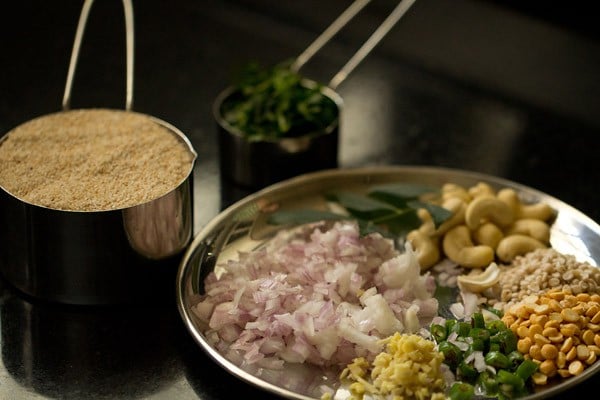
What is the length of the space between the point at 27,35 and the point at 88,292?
0.75 meters

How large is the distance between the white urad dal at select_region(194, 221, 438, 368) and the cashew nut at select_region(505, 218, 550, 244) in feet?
0.50

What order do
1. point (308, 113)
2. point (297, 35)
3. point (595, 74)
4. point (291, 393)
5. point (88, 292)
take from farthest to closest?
point (297, 35), point (595, 74), point (308, 113), point (88, 292), point (291, 393)

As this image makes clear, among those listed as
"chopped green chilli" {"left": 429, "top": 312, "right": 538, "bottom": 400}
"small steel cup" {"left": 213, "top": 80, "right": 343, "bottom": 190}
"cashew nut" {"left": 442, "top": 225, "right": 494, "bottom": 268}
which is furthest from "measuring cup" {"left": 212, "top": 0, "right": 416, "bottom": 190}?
"chopped green chilli" {"left": 429, "top": 312, "right": 538, "bottom": 400}

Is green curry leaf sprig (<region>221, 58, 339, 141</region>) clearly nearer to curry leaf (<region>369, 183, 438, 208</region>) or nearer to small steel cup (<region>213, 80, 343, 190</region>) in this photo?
small steel cup (<region>213, 80, 343, 190</region>)

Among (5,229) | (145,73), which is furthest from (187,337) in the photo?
(145,73)

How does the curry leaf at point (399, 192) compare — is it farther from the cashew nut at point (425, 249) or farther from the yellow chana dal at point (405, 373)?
the yellow chana dal at point (405, 373)

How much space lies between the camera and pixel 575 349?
3.19 feet

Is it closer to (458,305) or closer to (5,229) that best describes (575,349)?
(458,305)

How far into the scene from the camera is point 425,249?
45.2 inches

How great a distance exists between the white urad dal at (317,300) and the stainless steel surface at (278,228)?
0.02 m

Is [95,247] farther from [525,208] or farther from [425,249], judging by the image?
[525,208]

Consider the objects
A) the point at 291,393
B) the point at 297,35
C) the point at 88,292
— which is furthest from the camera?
the point at 297,35

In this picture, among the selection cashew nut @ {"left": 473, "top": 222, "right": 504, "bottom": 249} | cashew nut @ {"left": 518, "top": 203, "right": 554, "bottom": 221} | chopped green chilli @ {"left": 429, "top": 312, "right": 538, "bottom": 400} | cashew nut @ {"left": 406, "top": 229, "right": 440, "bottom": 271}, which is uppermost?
cashew nut @ {"left": 518, "top": 203, "right": 554, "bottom": 221}

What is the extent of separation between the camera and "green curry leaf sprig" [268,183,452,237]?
1188 mm
